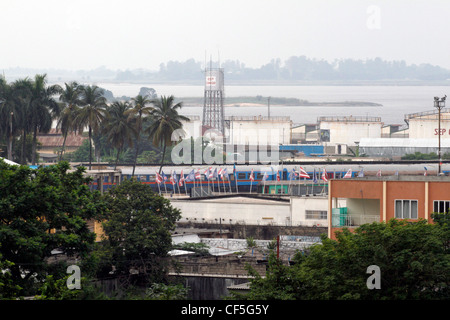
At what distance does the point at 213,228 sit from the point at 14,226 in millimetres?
27631

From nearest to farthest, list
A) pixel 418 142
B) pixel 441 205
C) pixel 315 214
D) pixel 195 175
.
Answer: pixel 441 205, pixel 315 214, pixel 195 175, pixel 418 142

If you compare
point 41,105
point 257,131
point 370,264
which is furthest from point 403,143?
point 370,264

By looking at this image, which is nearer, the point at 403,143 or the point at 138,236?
the point at 138,236

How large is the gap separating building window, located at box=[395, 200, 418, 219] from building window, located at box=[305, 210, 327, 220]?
20.5 metres

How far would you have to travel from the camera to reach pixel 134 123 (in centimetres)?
7275

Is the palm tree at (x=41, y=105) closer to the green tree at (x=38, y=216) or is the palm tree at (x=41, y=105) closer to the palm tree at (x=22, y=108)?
the palm tree at (x=22, y=108)

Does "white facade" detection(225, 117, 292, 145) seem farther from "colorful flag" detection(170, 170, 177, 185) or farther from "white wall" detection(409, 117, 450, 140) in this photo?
"colorful flag" detection(170, 170, 177, 185)

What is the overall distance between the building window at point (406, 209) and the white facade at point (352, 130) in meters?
82.1

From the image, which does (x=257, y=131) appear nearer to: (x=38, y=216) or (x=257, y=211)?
(x=257, y=211)

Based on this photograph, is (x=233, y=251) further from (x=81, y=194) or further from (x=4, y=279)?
(x=4, y=279)

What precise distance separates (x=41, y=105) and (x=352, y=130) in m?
53.6

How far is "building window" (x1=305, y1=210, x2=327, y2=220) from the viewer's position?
51.2 metres

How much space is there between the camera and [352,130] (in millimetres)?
115188
